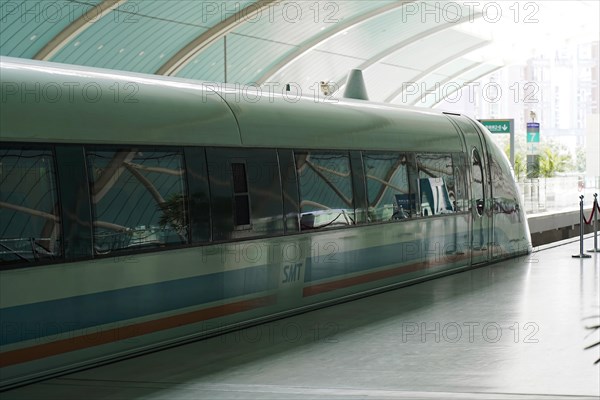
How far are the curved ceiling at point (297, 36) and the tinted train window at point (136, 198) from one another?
14.4 m

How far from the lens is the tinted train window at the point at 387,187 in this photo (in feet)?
41.1

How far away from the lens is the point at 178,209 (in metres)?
9.11

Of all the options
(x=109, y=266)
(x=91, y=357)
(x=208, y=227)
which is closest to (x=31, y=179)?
(x=109, y=266)

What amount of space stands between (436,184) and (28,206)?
26.6ft

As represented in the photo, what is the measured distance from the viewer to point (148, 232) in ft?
28.8

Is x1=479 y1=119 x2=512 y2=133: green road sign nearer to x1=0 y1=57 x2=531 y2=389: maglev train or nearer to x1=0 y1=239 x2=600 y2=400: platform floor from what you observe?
x1=0 y1=57 x2=531 y2=389: maglev train

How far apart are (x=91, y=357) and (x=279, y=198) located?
318 centimetres

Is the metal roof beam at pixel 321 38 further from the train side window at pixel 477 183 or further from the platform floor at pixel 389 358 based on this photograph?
the platform floor at pixel 389 358

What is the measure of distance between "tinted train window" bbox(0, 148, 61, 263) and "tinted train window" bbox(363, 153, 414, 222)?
17.9 feet

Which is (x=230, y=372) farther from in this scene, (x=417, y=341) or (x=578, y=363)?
(x=578, y=363)

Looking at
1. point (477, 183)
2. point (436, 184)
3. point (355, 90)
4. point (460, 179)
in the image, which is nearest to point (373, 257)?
point (436, 184)

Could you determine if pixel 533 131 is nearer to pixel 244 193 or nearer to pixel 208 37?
pixel 208 37

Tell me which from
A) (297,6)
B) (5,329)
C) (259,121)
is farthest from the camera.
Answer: (297,6)

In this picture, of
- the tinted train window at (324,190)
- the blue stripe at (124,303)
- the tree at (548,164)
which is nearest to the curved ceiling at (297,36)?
the tree at (548,164)
